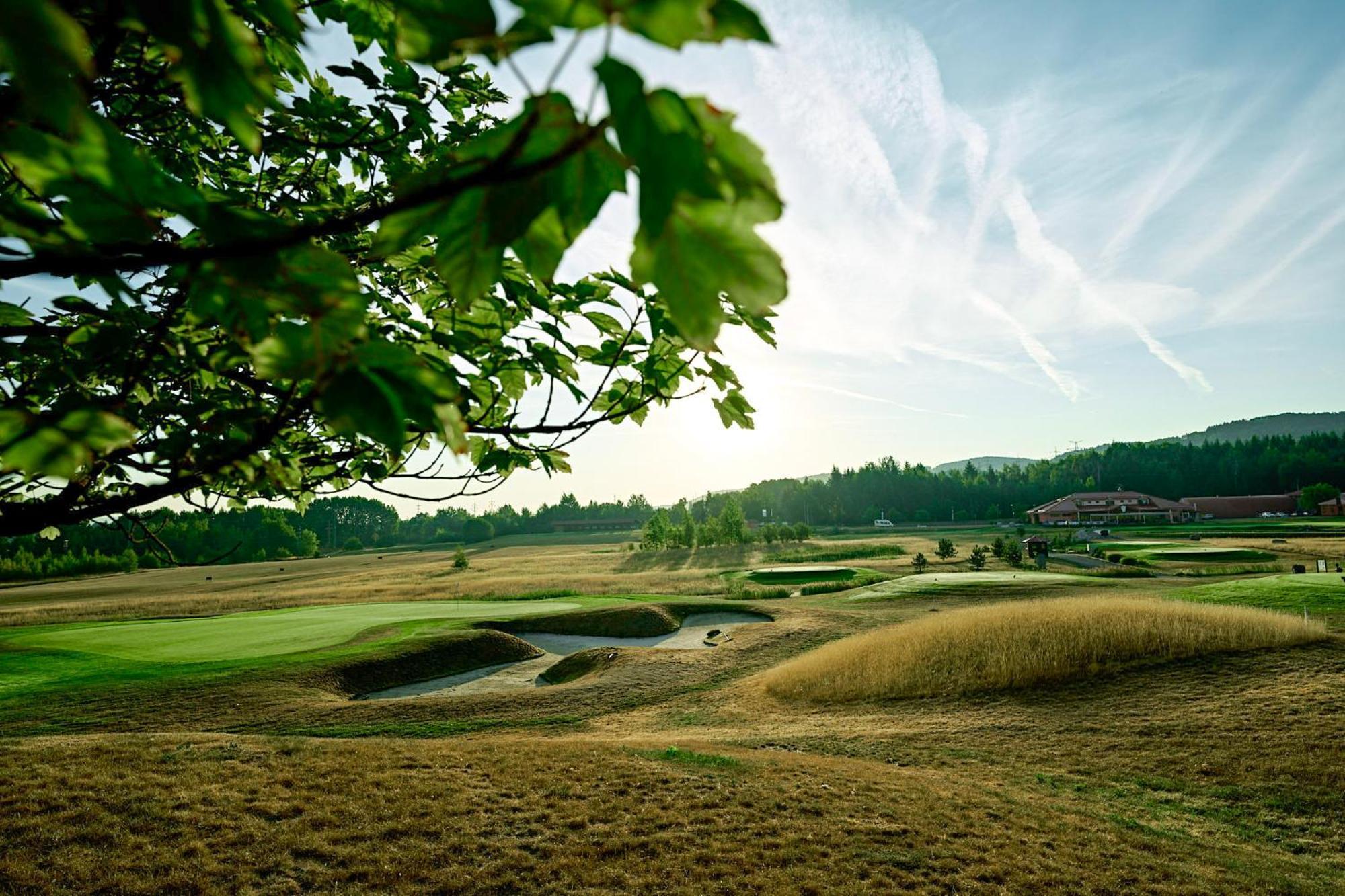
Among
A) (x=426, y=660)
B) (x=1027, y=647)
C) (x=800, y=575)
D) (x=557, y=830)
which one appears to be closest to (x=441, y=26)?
(x=557, y=830)

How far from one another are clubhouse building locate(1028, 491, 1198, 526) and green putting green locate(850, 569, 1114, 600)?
212 ft

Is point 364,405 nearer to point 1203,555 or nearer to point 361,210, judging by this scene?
point 361,210

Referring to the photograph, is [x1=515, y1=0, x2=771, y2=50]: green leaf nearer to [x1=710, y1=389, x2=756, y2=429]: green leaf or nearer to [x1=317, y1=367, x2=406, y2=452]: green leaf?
[x1=317, y1=367, x2=406, y2=452]: green leaf

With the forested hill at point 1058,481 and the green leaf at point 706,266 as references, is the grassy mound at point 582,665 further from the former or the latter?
the forested hill at point 1058,481

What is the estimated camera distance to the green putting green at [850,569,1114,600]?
1209 inches

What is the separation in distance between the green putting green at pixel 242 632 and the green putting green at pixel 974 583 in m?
15.1

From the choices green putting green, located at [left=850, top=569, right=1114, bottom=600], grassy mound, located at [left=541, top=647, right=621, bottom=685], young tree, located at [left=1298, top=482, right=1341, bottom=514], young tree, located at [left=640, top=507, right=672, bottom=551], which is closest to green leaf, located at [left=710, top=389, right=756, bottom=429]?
grassy mound, located at [left=541, top=647, right=621, bottom=685]

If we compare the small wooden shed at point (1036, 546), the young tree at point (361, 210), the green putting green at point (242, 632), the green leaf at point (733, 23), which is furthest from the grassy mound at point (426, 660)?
the small wooden shed at point (1036, 546)

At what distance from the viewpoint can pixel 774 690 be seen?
15.3 m

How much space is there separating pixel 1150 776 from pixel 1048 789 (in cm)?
177

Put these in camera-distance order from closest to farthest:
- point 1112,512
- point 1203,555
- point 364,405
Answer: point 364,405
point 1203,555
point 1112,512

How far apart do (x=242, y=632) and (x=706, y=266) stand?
89.4 ft

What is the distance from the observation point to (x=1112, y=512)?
300ft

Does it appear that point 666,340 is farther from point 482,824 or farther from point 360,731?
point 360,731
